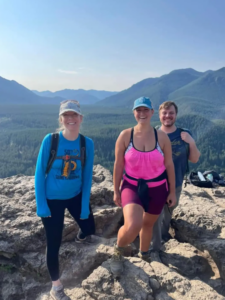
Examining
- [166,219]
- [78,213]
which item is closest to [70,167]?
[78,213]

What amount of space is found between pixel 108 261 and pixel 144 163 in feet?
5.78

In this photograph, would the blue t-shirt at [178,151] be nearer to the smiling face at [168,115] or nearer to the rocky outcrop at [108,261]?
the smiling face at [168,115]

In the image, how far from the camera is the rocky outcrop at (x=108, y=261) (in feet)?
11.6

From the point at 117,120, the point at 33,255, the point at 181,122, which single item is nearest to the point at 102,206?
the point at 33,255

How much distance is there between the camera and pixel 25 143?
5094 inches

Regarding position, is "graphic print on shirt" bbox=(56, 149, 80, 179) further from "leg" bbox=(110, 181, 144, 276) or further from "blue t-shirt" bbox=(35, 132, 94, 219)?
"leg" bbox=(110, 181, 144, 276)

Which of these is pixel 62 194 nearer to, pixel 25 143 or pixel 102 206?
pixel 102 206

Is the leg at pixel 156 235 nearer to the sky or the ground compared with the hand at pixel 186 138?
nearer to the ground

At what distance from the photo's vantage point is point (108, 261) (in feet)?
12.9

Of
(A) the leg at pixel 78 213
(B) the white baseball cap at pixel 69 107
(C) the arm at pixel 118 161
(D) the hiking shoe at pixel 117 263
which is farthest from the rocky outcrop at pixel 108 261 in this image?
(B) the white baseball cap at pixel 69 107

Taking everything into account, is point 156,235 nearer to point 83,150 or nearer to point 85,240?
point 85,240

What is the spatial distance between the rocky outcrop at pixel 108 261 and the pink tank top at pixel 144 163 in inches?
57.9

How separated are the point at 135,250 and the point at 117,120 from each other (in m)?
195

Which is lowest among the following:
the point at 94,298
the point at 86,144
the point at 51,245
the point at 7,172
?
the point at 7,172
